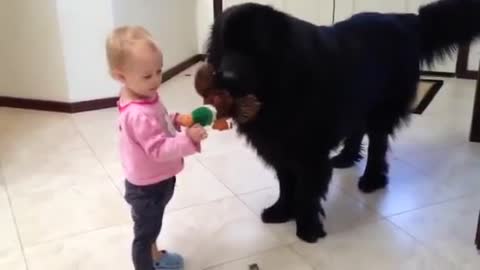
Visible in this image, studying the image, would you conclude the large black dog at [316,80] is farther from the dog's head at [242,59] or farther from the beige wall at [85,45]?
the beige wall at [85,45]

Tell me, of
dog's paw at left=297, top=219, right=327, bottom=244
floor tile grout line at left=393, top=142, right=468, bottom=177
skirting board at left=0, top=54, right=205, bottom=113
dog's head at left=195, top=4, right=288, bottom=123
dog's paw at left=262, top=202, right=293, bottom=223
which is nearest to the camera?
dog's head at left=195, top=4, right=288, bottom=123

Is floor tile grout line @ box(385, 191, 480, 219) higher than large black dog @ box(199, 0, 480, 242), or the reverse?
large black dog @ box(199, 0, 480, 242)

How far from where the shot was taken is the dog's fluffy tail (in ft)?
6.20

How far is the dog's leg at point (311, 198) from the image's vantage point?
5.36 ft

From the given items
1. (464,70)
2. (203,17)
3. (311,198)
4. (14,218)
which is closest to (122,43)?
(311,198)

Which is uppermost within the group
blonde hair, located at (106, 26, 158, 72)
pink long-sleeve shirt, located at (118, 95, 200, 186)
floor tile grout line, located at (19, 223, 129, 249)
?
blonde hair, located at (106, 26, 158, 72)

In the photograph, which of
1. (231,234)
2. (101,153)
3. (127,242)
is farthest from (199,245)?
(101,153)

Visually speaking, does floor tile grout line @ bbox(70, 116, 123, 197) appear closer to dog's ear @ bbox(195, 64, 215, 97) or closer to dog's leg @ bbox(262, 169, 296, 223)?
dog's leg @ bbox(262, 169, 296, 223)

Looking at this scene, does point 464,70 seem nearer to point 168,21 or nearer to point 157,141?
point 168,21

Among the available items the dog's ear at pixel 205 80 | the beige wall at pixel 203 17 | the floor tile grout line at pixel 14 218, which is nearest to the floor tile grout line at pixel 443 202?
the dog's ear at pixel 205 80

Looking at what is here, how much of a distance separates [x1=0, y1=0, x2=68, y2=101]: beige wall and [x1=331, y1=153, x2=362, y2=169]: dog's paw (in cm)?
158

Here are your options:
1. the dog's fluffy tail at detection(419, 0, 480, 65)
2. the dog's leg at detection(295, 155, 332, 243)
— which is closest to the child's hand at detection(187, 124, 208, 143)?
the dog's leg at detection(295, 155, 332, 243)

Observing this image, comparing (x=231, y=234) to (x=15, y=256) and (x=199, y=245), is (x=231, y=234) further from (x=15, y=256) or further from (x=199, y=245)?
(x=15, y=256)

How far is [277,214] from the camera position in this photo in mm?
1800
